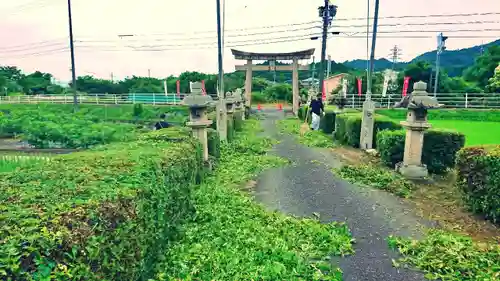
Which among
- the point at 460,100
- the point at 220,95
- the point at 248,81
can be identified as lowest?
the point at 460,100

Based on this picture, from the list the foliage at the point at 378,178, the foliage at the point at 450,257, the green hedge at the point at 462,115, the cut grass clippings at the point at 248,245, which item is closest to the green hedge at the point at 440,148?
the foliage at the point at 378,178

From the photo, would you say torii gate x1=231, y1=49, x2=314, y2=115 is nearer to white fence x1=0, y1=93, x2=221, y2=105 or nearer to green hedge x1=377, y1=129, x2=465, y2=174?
white fence x1=0, y1=93, x2=221, y2=105

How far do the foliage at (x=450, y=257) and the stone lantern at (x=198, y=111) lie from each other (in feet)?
15.6

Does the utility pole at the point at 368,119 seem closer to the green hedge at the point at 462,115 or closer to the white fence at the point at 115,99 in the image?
the green hedge at the point at 462,115

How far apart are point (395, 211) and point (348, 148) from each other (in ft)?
22.4

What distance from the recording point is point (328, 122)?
16.7 metres

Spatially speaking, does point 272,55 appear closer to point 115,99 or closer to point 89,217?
point 115,99

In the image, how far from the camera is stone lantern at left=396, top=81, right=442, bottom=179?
7.61 metres

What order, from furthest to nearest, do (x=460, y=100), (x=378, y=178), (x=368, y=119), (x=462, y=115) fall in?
1. (x=460, y=100)
2. (x=462, y=115)
3. (x=368, y=119)
4. (x=378, y=178)

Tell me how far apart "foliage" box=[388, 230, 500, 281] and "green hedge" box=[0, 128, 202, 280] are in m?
2.72

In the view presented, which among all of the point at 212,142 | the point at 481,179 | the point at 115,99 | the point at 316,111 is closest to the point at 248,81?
the point at 115,99

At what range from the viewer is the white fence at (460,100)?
24328 millimetres

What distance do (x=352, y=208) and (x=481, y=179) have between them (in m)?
1.96

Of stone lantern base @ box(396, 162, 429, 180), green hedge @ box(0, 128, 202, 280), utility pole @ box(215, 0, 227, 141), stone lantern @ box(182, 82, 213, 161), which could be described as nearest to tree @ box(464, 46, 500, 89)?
utility pole @ box(215, 0, 227, 141)
